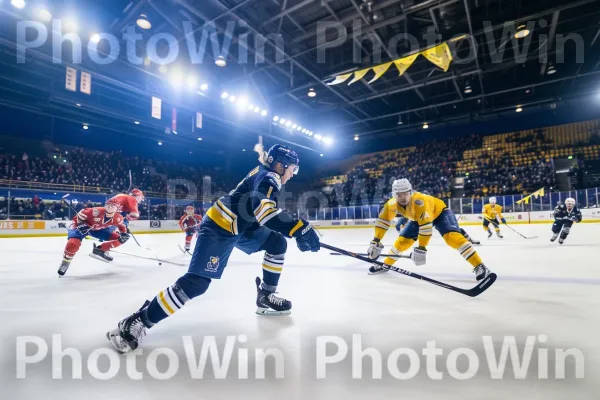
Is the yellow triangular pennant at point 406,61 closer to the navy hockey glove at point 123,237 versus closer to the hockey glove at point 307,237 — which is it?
the navy hockey glove at point 123,237

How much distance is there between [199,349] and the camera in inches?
66.6

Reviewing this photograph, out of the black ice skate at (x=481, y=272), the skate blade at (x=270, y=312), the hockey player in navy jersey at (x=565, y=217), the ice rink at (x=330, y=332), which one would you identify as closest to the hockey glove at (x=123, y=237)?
the ice rink at (x=330, y=332)

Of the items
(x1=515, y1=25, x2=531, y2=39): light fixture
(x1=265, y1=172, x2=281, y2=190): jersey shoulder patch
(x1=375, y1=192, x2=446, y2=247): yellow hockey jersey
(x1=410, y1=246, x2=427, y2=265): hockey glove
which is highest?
(x1=515, y1=25, x2=531, y2=39): light fixture

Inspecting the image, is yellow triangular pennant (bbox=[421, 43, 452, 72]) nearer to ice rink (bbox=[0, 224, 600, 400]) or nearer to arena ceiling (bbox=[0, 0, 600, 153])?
arena ceiling (bbox=[0, 0, 600, 153])

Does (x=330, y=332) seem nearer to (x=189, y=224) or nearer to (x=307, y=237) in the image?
(x=307, y=237)

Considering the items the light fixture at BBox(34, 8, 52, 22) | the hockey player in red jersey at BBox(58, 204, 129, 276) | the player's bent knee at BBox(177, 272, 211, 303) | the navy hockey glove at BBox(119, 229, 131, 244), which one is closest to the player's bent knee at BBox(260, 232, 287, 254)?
the player's bent knee at BBox(177, 272, 211, 303)

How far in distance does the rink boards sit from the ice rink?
9.73 metres

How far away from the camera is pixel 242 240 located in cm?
228

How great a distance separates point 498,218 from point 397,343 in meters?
8.98

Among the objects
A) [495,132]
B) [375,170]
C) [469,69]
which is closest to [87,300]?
[469,69]

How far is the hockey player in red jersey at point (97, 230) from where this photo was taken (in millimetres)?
3899

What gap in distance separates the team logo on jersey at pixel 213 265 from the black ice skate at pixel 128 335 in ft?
Result: 1.42

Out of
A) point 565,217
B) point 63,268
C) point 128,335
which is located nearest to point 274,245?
point 128,335

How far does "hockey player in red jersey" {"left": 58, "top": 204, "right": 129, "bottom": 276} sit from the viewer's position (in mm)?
3899
